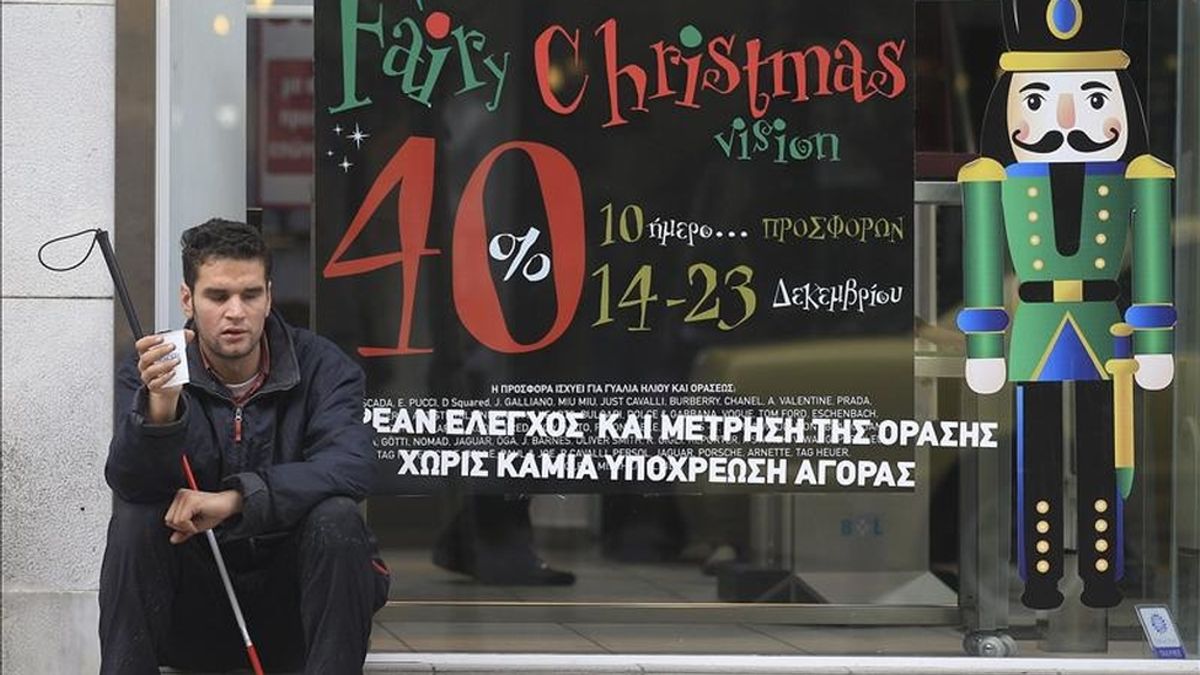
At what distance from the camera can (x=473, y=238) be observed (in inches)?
237

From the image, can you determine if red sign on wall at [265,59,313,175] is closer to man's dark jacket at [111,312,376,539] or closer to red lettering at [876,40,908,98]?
man's dark jacket at [111,312,376,539]

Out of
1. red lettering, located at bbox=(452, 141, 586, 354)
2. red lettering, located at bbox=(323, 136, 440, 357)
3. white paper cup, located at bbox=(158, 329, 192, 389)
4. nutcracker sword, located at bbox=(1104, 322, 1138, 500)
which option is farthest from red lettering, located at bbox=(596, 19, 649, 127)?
white paper cup, located at bbox=(158, 329, 192, 389)

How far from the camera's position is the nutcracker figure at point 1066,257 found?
6.04 m

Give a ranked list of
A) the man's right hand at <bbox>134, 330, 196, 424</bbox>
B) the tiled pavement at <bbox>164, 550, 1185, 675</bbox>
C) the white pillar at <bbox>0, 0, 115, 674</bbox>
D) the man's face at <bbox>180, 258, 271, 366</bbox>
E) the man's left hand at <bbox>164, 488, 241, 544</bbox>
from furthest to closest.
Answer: the tiled pavement at <bbox>164, 550, 1185, 675</bbox> < the white pillar at <bbox>0, 0, 115, 674</bbox> < the man's face at <bbox>180, 258, 271, 366</bbox> < the man's left hand at <bbox>164, 488, 241, 544</bbox> < the man's right hand at <bbox>134, 330, 196, 424</bbox>

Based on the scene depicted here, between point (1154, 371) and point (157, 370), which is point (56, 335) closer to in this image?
point (157, 370)

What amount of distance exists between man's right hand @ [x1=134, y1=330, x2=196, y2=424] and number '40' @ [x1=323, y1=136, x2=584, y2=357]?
1.34 m

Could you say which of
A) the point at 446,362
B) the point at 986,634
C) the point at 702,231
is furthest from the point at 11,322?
the point at 986,634

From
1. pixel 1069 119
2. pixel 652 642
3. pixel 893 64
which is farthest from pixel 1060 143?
pixel 652 642

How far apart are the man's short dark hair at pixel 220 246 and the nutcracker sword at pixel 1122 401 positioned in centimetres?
262

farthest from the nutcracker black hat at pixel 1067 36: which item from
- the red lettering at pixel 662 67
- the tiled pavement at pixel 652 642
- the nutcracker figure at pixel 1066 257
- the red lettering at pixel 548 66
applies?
the tiled pavement at pixel 652 642

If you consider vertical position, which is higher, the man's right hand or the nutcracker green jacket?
the nutcracker green jacket

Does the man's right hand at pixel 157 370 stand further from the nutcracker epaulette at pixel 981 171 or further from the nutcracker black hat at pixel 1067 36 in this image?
the nutcracker black hat at pixel 1067 36

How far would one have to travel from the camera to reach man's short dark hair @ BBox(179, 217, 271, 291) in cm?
507

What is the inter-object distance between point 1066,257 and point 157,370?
9.42 ft
